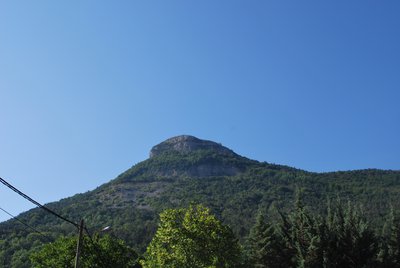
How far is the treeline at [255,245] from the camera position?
3681cm

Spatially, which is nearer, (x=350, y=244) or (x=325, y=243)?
(x=325, y=243)

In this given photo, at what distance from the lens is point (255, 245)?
2140 inches

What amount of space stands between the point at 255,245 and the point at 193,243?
20.0 metres

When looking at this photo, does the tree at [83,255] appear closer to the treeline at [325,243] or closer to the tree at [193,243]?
the tree at [193,243]

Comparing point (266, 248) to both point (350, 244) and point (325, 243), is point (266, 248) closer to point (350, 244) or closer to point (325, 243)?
point (325, 243)

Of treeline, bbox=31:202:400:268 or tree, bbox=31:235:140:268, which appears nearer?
treeline, bbox=31:202:400:268

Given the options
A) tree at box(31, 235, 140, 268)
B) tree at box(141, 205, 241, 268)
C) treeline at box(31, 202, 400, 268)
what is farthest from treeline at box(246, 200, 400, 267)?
tree at box(31, 235, 140, 268)

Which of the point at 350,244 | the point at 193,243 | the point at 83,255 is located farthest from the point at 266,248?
the point at 83,255

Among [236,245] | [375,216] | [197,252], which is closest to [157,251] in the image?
[197,252]

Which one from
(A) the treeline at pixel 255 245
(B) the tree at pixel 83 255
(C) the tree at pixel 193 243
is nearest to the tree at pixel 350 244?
(A) the treeline at pixel 255 245

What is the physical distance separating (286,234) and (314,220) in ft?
19.3

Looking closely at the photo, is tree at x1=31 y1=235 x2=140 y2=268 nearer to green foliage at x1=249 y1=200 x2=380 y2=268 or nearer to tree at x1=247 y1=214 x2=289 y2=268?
tree at x1=247 y1=214 x2=289 y2=268

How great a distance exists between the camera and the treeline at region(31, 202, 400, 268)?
121ft

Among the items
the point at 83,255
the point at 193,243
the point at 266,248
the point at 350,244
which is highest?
the point at 350,244
